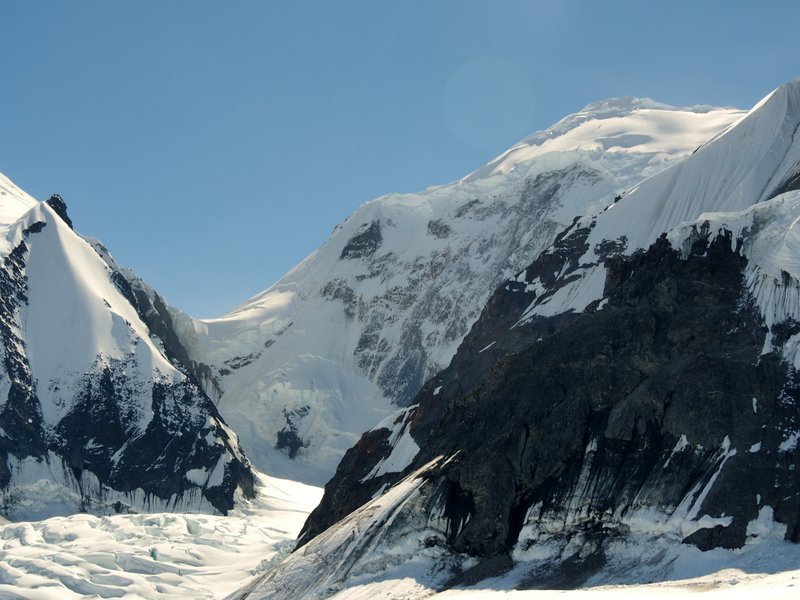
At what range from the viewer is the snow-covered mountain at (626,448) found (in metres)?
80.1

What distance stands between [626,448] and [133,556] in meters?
94.0

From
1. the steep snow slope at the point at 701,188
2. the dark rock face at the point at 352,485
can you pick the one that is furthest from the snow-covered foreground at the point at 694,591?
the steep snow slope at the point at 701,188

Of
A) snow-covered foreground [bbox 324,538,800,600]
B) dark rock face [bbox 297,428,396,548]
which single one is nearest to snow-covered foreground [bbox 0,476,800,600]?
snow-covered foreground [bbox 324,538,800,600]

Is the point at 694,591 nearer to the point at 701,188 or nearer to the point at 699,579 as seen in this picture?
the point at 699,579

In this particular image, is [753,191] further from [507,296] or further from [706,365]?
[706,365]

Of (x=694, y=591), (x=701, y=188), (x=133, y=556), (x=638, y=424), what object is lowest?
(x=133, y=556)

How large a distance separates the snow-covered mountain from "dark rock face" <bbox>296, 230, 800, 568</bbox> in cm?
13

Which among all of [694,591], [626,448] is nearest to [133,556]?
[626,448]

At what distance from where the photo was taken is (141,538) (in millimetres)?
172000

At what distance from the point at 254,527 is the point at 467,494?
111m

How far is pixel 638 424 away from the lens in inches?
3472

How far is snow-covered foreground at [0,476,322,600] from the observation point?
14888 cm

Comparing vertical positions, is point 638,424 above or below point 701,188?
below

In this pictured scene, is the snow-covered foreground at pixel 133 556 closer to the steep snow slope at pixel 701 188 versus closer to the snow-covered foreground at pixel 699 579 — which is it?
the steep snow slope at pixel 701 188
